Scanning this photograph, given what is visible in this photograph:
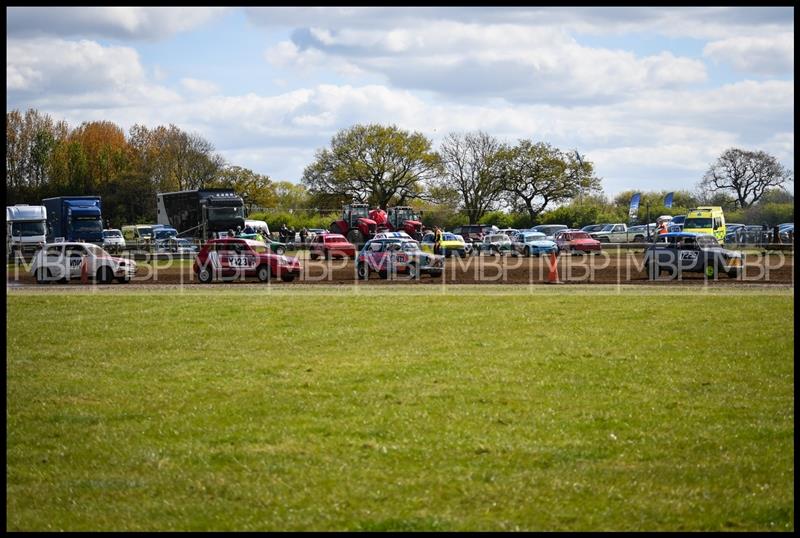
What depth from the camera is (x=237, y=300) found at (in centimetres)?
2492

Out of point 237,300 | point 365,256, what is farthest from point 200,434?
point 365,256

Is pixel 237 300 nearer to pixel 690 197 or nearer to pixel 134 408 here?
pixel 134 408

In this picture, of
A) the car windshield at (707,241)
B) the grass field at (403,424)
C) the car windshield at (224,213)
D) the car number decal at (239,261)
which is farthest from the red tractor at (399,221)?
the grass field at (403,424)

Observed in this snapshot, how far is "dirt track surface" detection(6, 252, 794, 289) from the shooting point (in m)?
31.6

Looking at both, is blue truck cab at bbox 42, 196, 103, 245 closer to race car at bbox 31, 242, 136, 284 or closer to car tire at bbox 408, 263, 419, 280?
race car at bbox 31, 242, 136, 284

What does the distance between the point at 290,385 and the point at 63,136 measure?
105 metres

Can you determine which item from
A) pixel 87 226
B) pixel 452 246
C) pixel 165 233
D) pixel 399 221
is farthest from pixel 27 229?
pixel 452 246

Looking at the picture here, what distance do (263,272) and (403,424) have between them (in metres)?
22.8

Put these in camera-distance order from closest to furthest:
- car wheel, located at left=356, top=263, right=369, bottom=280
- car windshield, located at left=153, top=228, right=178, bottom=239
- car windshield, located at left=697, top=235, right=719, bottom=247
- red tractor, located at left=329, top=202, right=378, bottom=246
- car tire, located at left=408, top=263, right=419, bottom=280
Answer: car tire, located at left=408, top=263, right=419, bottom=280
car windshield, located at left=697, top=235, right=719, bottom=247
car wheel, located at left=356, top=263, right=369, bottom=280
car windshield, located at left=153, top=228, right=178, bottom=239
red tractor, located at left=329, top=202, right=378, bottom=246

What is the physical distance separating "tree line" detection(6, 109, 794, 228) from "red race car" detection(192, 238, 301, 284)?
172 ft

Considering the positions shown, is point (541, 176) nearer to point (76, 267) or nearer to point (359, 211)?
A: point (359, 211)

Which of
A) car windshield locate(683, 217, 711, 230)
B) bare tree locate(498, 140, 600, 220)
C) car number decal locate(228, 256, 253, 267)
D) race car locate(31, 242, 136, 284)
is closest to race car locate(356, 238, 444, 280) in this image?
car number decal locate(228, 256, 253, 267)

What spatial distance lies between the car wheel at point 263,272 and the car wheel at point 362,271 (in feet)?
10.8

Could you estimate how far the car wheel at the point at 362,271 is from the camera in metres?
34.9
